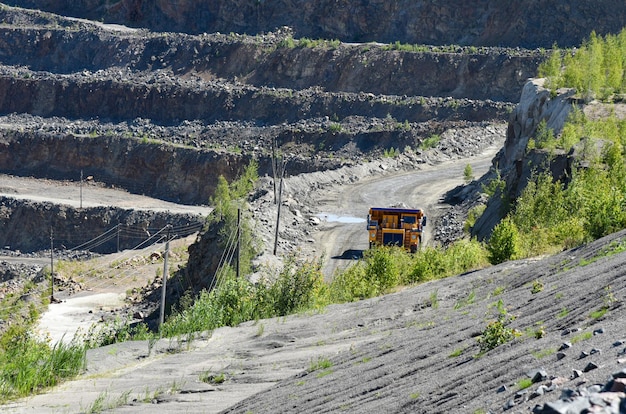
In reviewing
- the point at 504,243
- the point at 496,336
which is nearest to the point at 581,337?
the point at 496,336

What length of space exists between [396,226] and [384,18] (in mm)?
60509

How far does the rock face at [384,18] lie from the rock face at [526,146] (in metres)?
39.3

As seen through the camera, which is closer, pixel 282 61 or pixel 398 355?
pixel 398 355

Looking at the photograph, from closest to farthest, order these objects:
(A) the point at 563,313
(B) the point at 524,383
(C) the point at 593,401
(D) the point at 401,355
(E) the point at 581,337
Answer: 1. (C) the point at 593,401
2. (B) the point at 524,383
3. (E) the point at 581,337
4. (A) the point at 563,313
5. (D) the point at 401,355

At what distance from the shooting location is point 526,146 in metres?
41.0

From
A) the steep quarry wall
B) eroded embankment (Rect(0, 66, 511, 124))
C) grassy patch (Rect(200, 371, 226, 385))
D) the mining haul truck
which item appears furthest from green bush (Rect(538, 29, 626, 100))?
the steep quarry wall

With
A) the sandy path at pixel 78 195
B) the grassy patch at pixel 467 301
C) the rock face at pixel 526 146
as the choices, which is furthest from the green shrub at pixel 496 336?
the sandy path at pixel 78 195

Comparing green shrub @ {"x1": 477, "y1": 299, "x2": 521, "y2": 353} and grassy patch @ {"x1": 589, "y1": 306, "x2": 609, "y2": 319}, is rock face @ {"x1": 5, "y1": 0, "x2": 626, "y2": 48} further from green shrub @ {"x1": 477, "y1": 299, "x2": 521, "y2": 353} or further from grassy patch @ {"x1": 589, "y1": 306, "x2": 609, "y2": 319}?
green shrub @ {"x1": 477, "y1": 299, "x2": 521, "y2": 353}

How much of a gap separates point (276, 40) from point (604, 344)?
8531 cm

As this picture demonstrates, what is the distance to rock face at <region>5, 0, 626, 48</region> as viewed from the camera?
84375 mm

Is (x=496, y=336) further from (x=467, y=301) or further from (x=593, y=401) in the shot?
(x=467, y=301)

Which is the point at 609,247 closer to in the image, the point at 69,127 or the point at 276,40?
the point at 69,127

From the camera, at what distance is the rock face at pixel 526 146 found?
32.0 m

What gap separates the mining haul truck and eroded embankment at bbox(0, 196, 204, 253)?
2777 centimetres
